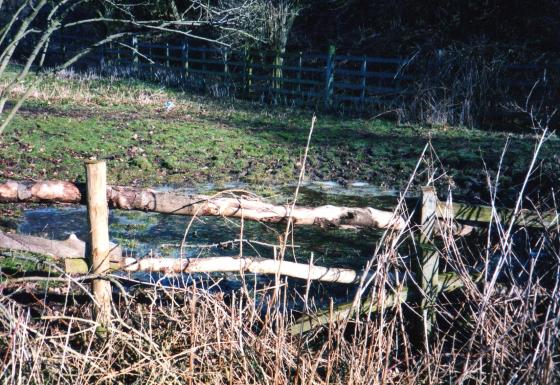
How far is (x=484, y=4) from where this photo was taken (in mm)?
18578

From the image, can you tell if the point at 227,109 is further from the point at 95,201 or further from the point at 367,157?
the point at 95,201

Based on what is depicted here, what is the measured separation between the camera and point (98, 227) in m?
3.80

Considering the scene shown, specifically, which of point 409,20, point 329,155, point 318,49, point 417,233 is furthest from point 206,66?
point 417,233

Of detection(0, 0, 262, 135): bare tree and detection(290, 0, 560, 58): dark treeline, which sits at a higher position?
A: detection(290, 0, 560, 58): dark treeline

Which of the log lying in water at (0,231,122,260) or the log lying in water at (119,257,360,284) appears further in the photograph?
the log lying in water at (0,231,122,260)

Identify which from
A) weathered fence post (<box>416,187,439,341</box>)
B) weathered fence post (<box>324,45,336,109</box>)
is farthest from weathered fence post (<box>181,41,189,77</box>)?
weathered fence post (<box>416,187,439,341</box>)

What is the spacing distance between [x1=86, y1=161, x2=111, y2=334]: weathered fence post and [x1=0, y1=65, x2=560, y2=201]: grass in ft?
18.0

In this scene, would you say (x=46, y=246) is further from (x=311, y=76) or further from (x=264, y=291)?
(x=311, y=76)

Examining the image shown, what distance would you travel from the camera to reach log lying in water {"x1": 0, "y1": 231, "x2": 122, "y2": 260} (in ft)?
15.1

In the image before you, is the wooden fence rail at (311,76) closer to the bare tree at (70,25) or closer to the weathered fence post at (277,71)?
the weathered fence post at (277,71)

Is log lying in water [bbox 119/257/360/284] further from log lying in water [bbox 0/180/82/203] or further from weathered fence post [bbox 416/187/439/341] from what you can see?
weathered fence post [bbox 416/187/439/341]

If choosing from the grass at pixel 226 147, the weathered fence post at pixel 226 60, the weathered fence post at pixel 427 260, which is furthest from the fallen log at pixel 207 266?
the weathered fence post at pixel 226 60

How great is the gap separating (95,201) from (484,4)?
56.0ft

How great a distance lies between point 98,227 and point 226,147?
768 centimetres
